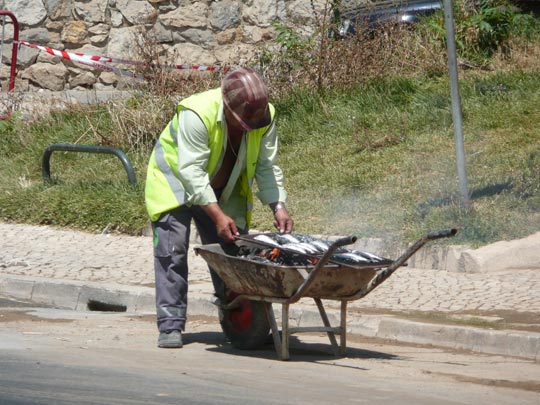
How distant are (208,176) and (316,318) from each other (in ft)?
5.83

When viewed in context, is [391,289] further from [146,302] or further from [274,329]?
[274,329]

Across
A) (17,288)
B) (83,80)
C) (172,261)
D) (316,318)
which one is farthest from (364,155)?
(83,80)

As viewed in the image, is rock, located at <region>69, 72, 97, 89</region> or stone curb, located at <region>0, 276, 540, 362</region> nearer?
stone curb, located at <region>0, 276, 540, 362</region>

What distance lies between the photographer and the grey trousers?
713cm

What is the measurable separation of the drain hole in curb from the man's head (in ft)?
Answer: 9.86

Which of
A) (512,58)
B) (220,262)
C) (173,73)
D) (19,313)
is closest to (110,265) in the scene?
(19,313)

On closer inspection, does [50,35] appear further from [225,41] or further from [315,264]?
[315,264]

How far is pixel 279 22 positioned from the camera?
17.3m

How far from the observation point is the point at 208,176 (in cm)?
695

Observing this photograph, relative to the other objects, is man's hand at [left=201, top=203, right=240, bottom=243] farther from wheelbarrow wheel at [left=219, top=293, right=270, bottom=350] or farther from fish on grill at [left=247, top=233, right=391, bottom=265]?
wheelbarrow wheel at [left=219, top=293, right=270, bottom=350]

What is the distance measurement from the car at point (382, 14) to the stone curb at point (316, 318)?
22.7 ft

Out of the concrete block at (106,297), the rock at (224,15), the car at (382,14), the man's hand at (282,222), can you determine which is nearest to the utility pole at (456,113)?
the concrete block at (106,297)

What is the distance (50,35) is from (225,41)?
2.61 metres

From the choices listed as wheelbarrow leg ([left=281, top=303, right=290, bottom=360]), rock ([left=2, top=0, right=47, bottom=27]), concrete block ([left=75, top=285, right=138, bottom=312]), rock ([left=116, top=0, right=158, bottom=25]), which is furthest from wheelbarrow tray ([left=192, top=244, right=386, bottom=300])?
rock ([left=2, top=0, right=47, bottom=27])
